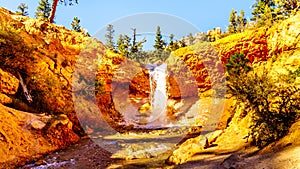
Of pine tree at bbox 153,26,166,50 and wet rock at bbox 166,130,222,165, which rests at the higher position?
pine tree at bbox 153,26,166,50

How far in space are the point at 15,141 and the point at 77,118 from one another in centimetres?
680

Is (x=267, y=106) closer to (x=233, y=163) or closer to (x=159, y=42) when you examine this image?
(x=233, y=163)

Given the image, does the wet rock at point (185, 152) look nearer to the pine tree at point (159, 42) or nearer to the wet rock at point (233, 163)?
the wet rock at point (233, 163)

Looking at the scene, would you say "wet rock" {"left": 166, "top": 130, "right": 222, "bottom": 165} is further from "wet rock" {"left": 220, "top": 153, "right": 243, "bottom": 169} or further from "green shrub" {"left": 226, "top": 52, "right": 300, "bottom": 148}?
"wet rock" {"left": 220, "top": 153, "right": 243, "bottom": 169}

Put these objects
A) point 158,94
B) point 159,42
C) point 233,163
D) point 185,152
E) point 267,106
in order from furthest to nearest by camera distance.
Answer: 1. point 159,42
2. point 158,94
3. point 185,152
4. point 267,106
5. point 233,163

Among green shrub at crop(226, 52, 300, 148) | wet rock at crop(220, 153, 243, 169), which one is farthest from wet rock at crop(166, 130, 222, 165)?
wet rock at crop(220, 153, 243, 169)

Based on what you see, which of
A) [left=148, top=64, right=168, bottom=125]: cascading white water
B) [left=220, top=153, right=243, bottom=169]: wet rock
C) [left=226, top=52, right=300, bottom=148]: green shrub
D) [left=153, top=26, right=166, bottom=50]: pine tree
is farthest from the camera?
[left=153, top=26, right=166, bottom=50]: pine tree

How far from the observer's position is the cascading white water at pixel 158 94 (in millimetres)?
24891

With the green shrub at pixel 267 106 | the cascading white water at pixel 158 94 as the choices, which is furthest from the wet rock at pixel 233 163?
the cascading white water at pixel 158 94

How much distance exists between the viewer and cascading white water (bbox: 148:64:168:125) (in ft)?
81.7

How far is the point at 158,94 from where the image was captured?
26.0m

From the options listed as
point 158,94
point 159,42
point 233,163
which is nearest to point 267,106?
point 233,163

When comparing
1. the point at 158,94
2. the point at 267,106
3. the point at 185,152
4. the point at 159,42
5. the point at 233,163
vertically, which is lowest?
the point at 185,152

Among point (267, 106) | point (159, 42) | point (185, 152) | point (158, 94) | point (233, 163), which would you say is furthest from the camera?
point (159, 42)
